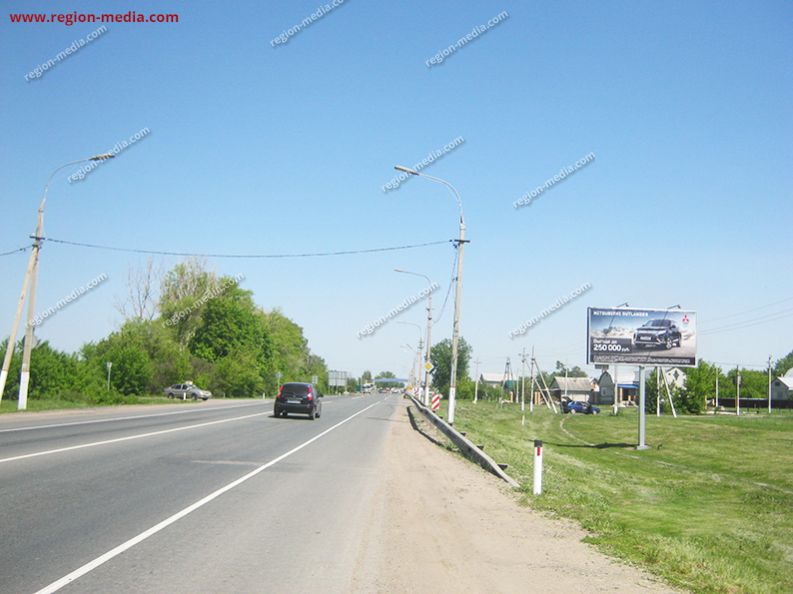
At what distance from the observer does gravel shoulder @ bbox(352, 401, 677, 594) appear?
20.6ft

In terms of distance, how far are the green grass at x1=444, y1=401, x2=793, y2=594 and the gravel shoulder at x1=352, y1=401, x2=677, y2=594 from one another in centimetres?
46

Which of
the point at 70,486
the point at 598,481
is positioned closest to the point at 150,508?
the point at 70,486

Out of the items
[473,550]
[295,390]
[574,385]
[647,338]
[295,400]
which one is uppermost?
[647,338]

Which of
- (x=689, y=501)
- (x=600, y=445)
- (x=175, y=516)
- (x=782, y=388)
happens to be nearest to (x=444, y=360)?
(x=782, y=388)

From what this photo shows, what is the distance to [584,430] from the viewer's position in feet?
150

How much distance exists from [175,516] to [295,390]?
2443 centimetres

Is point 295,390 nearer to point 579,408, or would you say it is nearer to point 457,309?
point 457,309

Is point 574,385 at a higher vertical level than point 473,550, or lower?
higher

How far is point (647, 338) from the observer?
33.5m

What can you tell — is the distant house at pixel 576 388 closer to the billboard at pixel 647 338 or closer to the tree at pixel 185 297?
the tree at pixel 185 297

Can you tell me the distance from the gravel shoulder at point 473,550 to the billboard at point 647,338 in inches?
886

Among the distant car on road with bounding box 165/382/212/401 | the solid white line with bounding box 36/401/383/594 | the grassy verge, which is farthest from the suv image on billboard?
the distant car on road with bounding box 165/382/212/401

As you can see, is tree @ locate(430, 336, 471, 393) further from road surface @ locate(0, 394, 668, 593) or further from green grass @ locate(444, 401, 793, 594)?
road surface @ locate(0, 394, 668, 593)

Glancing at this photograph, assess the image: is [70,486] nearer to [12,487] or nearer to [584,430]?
[12,487]
